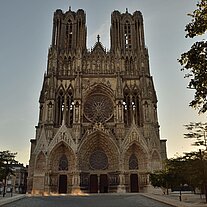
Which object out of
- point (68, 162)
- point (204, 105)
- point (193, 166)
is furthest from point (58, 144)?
point (204, 105)

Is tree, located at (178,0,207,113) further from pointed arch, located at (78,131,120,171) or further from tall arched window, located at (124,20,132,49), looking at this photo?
tall arched window, located at (124,20,132,49)

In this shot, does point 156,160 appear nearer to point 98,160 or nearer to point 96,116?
point 98,160

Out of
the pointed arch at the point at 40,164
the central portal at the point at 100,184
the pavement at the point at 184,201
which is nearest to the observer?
the pavement at the point at 184,201

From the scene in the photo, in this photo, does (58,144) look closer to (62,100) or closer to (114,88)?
(62,100)

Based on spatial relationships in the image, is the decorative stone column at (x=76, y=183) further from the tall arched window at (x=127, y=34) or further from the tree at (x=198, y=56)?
the tree at (x=198, y=56)

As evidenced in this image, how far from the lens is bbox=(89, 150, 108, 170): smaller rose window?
108ft

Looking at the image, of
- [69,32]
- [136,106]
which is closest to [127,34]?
[69,32]

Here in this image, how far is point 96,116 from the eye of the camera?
35.1 meters

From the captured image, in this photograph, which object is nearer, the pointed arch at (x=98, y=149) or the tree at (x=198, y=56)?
the tree at (x=198, y=56)

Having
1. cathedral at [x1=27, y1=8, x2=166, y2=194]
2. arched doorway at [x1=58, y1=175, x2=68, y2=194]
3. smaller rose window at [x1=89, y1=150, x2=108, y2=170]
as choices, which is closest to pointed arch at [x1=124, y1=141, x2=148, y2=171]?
cathedral at [x1=27, y1=8, x2=166, y2=194]

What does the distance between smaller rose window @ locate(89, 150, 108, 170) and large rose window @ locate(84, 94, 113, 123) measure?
4.38 meters

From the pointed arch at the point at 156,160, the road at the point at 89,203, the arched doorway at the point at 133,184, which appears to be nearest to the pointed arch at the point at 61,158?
the arched doorway at the point at 133,184

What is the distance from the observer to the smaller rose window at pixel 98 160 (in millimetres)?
32812

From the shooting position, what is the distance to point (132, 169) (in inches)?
1266
